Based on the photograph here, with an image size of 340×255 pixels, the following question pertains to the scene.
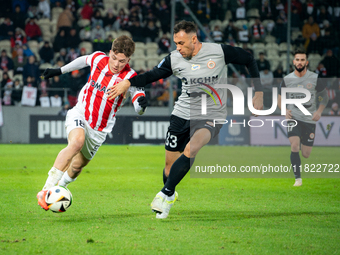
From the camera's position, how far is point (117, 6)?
21.2m

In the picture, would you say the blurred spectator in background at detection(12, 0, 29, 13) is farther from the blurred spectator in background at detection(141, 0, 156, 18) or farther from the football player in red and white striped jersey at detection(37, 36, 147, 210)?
the football player in red and white striped jersey at detection(37, 36, 147, 210)

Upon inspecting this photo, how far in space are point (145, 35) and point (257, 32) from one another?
187 inches

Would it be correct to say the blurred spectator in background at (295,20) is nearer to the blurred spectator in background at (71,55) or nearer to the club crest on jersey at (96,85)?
the blurred spectator in background at (71,55)

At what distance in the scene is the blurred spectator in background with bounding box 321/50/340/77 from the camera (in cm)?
1823

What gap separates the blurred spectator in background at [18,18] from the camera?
774 inches

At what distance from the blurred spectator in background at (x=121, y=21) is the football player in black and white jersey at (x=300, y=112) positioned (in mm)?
12605

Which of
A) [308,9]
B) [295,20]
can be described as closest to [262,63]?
[295,20]

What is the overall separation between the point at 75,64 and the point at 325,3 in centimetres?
1704

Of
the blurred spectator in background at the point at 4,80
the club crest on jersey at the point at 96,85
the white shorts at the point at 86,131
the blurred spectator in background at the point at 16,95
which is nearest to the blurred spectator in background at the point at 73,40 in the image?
the blurred spectator in background at the point at 4,80

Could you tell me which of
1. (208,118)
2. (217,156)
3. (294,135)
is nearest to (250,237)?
(208,118)

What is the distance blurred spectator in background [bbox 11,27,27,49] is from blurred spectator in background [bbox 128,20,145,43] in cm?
436

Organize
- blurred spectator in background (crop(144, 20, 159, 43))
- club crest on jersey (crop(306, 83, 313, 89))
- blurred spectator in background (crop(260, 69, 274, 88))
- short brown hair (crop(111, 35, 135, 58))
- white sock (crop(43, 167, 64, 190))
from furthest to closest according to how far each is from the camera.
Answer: blurred spectator in background (crop(144, 20, 159, 43)) → blurred spectator in background (crop(260, 69, 274, 88)) → club crest on jersey (crop(306, 83, 313, 89)) → short brown hair (crop(111, 35, 135, 58)) → white sock (crop(43, 167, 64, 190))

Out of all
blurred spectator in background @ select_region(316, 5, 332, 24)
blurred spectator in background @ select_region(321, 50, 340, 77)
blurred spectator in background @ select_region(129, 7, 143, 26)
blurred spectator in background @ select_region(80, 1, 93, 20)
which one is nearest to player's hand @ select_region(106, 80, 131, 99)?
blurred spectator in background @ select_region(321, 50, 340, 77)

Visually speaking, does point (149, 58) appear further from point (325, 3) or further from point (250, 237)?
point (250, 237)
